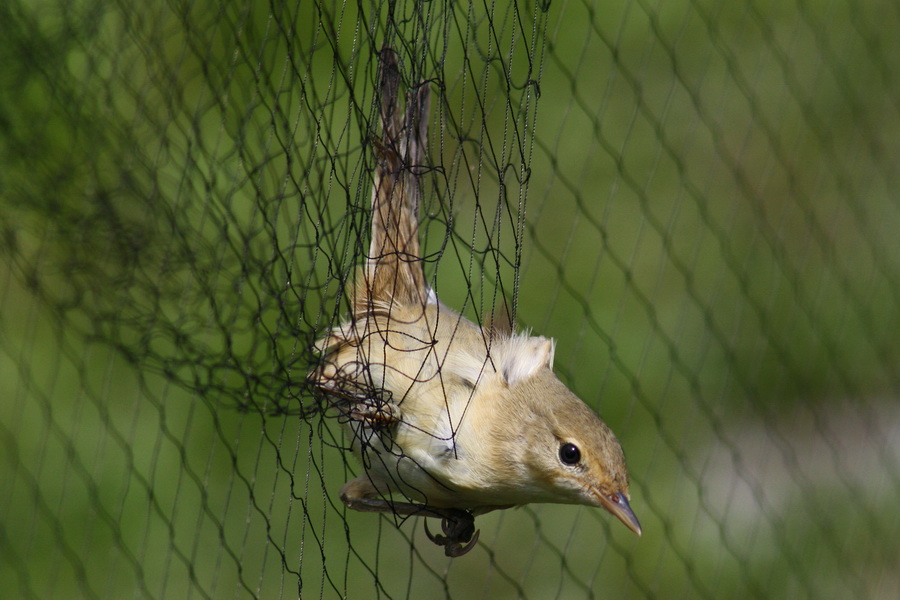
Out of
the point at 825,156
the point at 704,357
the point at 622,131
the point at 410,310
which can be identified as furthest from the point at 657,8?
the point at 410,310

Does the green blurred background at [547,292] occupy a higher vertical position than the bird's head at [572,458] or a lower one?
higher

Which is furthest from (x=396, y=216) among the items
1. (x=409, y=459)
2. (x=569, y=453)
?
(x=569, y=453)

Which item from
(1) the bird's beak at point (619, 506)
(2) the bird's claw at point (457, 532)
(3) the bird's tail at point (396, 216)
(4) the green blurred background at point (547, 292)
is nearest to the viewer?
(1) the bird's beak at point (619, 506)

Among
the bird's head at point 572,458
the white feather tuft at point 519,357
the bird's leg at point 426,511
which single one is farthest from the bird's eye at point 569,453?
the bird's leg at point 426,511

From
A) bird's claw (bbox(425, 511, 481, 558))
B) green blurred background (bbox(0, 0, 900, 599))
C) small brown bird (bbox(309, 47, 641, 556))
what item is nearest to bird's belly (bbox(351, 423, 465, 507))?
small brown bird (bbox(309, 47, 641, 556))

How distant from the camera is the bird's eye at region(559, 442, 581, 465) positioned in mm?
2080

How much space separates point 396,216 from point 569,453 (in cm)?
63

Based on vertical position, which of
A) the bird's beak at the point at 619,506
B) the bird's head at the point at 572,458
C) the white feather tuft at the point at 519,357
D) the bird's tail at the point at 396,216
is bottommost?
the bird's beak at the point at 619,506

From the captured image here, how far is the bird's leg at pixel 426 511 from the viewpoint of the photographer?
230 centimetres

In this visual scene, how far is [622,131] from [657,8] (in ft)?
1.90

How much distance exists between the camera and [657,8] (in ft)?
15.1

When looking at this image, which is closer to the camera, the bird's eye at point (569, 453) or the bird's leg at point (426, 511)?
the bird's eye at point (569, 453)

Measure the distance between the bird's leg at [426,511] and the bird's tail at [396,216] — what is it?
0.40 meters

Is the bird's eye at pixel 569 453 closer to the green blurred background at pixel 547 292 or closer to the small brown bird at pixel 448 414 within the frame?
the small brown bird at pixel 448 414
